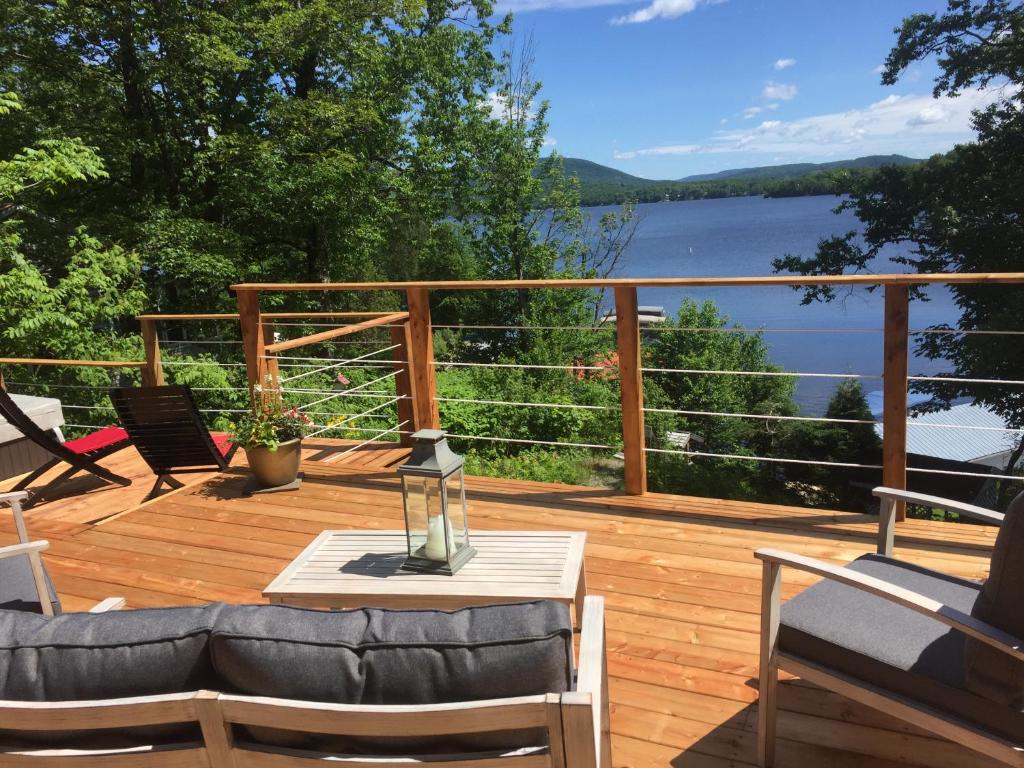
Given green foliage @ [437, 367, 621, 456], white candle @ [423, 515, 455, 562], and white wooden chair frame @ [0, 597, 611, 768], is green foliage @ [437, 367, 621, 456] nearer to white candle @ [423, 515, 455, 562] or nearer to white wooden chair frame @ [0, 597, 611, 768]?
white candle @ [423, 515, 455, 562]

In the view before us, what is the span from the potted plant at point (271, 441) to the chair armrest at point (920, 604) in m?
3.15

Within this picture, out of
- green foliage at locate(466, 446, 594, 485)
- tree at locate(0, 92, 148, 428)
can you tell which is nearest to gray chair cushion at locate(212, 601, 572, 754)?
green foliage at locate(466, 446, 594, 485)

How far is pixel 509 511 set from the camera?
3.99 meters

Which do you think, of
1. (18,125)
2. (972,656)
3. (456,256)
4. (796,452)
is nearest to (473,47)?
(456,256)

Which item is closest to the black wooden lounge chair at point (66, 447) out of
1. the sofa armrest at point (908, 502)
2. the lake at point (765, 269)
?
the sofa armrest at point (908, 502)

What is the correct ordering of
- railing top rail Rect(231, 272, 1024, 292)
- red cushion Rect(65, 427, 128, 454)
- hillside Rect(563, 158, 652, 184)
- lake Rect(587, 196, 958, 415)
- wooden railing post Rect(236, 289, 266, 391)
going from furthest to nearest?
lake Rect(587, 196, 958, 415) → hillside Rect(563, 158, 652, 184) → wooden railing post Rect(236, 289, 266, 391) → red cushion Rect(65, 427, 128, 454) → railing top rail Rect(231, 272, 1024, 292)

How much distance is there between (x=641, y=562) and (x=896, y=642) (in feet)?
4.97

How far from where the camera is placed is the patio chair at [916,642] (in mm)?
1595

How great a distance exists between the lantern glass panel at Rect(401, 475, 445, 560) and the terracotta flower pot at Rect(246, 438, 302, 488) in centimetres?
226

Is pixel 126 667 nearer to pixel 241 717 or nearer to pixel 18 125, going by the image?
pixel 241 717

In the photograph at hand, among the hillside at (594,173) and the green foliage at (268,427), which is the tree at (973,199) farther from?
the hillside at (594,173)

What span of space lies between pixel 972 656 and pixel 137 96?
13086mm

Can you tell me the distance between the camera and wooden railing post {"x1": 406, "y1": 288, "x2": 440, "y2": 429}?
4.49 metres

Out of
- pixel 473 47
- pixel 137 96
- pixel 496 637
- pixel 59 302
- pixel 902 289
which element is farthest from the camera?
pixel 473 47
